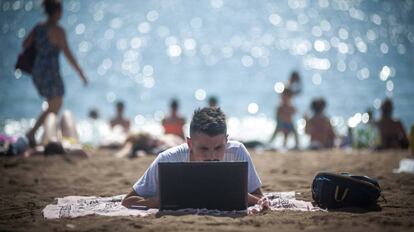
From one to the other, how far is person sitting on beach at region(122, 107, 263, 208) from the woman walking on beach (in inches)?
169

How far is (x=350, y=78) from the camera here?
33156 millimetres

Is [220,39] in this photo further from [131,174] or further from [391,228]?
[391,228]

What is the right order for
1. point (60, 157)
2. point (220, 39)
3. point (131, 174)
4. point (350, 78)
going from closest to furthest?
point (131, 174) → point (60, 157) → point (350, 78) → point (220, 39)

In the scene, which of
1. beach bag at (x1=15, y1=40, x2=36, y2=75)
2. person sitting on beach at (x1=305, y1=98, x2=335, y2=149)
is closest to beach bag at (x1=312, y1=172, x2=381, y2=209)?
beach bag at (x1=15, y1=40, x2=36, y2=75)

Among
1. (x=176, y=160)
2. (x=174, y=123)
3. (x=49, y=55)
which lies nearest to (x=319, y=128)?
(x=174, y=123)

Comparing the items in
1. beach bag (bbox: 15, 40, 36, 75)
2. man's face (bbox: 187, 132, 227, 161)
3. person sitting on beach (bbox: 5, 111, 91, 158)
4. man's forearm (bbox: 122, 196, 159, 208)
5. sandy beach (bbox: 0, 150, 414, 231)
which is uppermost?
beach bag (bbox: 15, 40, 36, 75)

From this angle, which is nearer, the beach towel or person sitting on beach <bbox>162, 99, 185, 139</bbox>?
the beach towel

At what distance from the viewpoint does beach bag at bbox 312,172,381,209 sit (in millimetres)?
4680

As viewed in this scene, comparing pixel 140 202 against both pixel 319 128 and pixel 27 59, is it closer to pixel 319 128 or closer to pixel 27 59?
pixel 27 59

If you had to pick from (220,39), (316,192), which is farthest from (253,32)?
(316,192)

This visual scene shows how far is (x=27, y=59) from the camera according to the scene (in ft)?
28.4

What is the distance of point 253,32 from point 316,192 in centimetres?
3643

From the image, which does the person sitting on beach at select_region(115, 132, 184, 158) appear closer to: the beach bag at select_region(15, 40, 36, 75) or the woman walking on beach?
the woman walking on beach

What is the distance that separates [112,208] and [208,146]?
1055 mm
